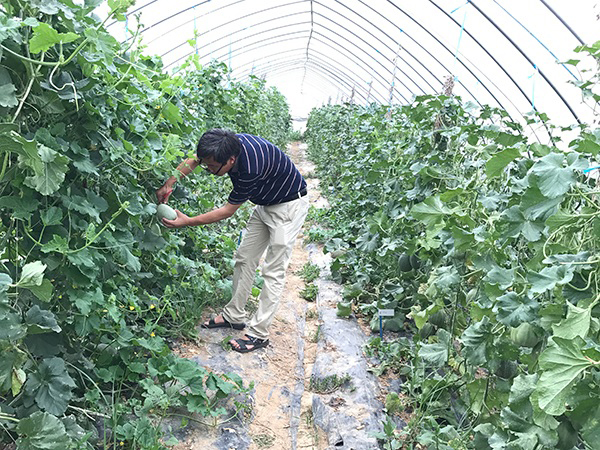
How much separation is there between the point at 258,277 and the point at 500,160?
2.99 metres

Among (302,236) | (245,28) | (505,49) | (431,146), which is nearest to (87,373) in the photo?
(431,146)

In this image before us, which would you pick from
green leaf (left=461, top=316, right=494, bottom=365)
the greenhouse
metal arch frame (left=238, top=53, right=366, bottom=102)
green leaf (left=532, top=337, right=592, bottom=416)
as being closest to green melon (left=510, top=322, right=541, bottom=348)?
the greenhouse

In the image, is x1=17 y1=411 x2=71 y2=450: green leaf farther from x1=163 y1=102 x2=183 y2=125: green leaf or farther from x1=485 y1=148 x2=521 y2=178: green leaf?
x1=485 y1=148 x2=521 y2=178: green leaf

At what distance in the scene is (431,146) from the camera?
3.86m

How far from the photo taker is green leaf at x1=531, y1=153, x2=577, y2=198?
4.54ft

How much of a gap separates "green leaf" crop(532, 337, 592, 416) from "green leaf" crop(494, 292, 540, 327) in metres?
0.38

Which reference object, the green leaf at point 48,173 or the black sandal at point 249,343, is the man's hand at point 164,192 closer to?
the green leaf at point 48,173

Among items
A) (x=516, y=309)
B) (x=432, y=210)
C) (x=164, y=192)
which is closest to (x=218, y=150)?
(x=164, y=192)

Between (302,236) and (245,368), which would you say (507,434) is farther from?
(302,236)

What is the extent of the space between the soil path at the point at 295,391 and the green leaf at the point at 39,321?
1037 millimetres

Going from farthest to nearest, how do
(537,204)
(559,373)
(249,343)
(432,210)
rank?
(249,343) → (432,210) → (537,204) → (559,373)

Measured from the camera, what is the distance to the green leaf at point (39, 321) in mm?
1695

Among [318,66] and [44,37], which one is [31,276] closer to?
[44,37]

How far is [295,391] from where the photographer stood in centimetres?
333
